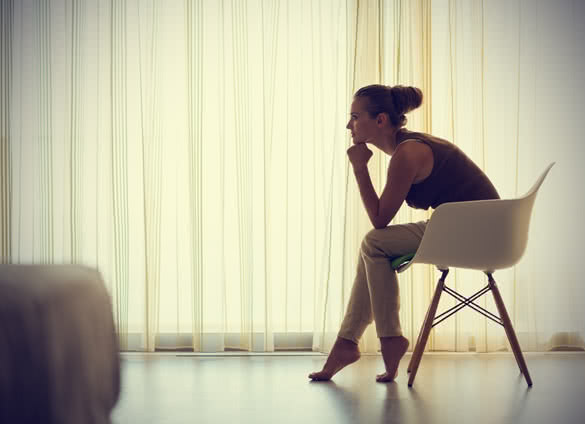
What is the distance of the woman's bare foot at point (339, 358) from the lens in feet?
6.78

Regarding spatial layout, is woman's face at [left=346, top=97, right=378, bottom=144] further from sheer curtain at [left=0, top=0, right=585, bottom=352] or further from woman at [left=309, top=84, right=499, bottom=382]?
sheer curtain at [left=0, top=0, right=585, bottom=352]

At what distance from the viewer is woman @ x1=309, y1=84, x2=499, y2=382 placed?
6.56 ft

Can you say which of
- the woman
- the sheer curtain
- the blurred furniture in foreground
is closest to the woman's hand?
the woman

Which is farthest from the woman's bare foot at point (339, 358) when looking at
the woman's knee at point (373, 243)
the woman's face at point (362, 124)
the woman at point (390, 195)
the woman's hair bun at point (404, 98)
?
the woman's hair bun at point (404, 98)

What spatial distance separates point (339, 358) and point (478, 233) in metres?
0.70

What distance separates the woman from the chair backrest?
12cm

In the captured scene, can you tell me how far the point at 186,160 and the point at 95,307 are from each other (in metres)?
1.48

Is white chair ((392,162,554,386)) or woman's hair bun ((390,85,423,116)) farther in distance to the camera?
woman's hair bun ((390,85,423,116))

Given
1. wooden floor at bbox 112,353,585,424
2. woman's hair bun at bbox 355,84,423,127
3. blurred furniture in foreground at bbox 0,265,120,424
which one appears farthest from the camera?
woman's hair bun at bbox 355,84,423,127

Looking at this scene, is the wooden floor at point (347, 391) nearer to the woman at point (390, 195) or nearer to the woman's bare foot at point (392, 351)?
the woman's bare foot at point (392, 351)

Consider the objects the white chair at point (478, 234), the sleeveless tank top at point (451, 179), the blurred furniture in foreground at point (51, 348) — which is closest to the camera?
the blurred furniture in foreground at point (51, 348)

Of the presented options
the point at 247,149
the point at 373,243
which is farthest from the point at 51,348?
the point at 247,149

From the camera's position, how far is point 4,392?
87 cm

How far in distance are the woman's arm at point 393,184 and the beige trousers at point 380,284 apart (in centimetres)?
7
